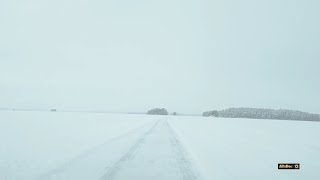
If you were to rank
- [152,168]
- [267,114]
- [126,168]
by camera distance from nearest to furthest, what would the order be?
[126,168], [152,168], [267,114]

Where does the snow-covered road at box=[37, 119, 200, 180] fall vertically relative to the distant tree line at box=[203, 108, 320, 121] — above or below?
below

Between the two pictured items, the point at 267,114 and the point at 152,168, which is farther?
the point at 267,114

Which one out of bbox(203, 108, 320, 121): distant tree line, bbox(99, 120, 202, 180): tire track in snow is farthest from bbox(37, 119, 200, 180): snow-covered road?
bbox(203, 108, 320, 121): distant tree line

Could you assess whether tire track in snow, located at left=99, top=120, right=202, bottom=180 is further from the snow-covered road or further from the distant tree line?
the distant tree line

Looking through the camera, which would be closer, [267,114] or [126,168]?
[126,168]

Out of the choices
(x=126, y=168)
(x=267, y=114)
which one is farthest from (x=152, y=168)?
(x=267, y=114)

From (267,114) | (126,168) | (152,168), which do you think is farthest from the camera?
(267,114)

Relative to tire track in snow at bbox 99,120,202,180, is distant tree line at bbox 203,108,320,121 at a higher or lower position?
higher

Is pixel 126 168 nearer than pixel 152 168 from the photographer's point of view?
Yes

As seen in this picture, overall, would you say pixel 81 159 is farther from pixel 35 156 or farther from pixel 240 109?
pixel 240 109

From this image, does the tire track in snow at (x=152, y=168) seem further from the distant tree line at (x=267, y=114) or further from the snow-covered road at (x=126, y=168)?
the distant tree line at (x=267, y=114)

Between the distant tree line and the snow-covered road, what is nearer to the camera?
the snow-covered road

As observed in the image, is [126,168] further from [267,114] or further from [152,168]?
[267,114]

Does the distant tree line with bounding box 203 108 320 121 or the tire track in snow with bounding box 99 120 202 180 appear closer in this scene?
the tire track in snow with bounding box 99 120 202 180
